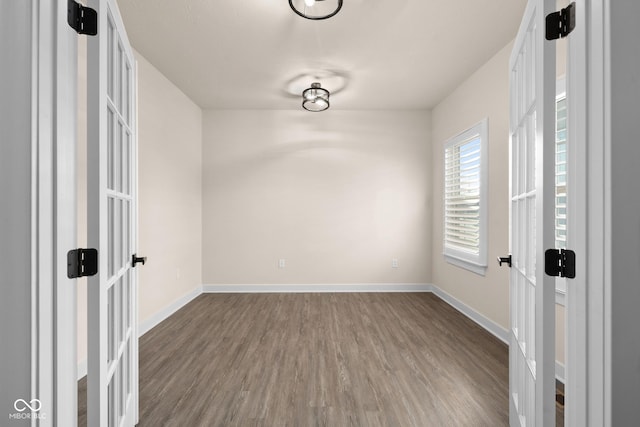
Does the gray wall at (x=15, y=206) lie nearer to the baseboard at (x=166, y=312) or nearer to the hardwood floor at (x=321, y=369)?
the hardwood floor at (x=321, y=369)

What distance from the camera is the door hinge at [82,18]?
864mm

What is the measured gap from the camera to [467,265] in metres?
3.38

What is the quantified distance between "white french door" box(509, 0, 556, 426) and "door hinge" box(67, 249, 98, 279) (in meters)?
1.44

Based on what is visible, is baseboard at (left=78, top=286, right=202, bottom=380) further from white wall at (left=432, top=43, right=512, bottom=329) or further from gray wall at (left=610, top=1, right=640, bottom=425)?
white wall at (left=432, top=43, right=512, bottom=329)

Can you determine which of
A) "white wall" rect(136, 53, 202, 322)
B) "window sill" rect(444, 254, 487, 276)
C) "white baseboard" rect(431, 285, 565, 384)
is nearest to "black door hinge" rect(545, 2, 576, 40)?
Result: "white baseboard" rect(431, 285, 565, 384)

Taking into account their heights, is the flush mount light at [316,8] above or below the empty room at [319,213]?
above

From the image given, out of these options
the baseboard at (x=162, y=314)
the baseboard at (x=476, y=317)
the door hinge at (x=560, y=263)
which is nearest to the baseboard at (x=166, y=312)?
the baseboard at (x=162, y=314)

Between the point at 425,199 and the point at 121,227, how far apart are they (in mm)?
3952

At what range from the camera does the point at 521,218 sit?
4.50ft

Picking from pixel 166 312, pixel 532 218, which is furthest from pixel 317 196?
pixel 532 218

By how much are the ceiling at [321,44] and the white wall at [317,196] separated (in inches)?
24.9

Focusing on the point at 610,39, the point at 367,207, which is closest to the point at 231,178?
the point at 367,207

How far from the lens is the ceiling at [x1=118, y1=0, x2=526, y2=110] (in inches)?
87.1

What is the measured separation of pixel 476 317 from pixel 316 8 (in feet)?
10.8
